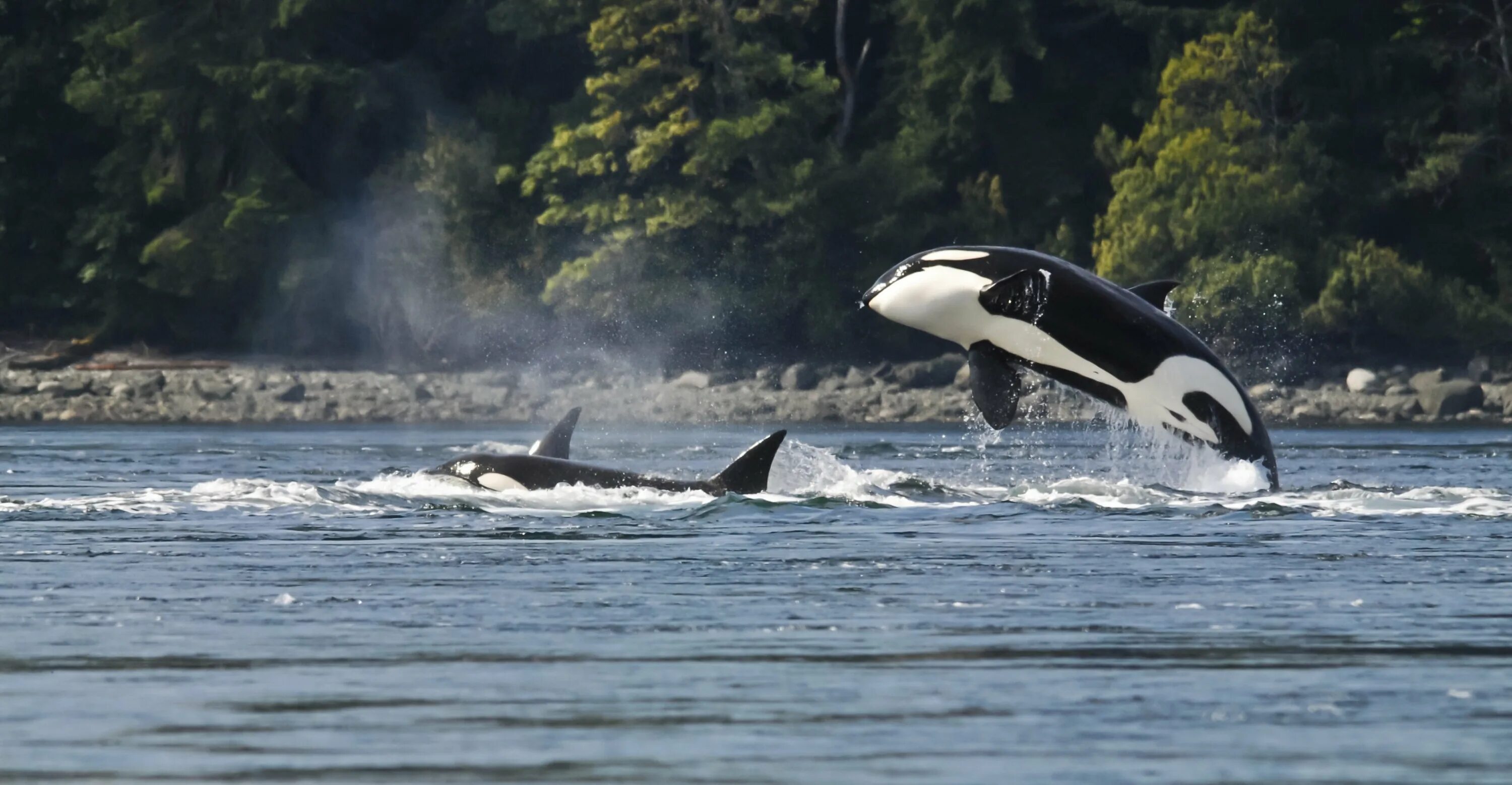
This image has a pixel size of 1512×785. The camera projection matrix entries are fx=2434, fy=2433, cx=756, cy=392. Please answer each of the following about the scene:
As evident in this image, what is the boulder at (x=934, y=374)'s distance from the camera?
182 ft

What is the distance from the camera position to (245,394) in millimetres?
57812

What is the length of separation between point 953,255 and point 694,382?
37.4 meters

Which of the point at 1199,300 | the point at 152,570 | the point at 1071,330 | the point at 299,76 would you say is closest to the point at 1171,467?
the point at 1071,330

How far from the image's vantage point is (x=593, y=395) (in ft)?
187

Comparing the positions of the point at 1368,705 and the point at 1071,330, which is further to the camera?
the point at 1071,330

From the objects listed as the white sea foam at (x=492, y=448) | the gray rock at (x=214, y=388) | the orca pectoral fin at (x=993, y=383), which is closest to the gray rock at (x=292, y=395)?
the gray rock at (x=214, y=388)

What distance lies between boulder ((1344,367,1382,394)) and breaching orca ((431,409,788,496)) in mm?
33183

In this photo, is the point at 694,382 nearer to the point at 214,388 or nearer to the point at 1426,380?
the point at 214,388

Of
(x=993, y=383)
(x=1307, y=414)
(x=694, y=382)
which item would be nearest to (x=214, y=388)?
(x=694, y=382)

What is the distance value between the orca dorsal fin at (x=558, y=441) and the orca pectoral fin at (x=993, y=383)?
463cm

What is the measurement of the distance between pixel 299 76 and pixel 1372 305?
27983 millimetres

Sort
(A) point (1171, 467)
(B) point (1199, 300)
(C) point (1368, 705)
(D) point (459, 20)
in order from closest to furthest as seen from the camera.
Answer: (C) point (1368, 705)
(A) point (1171, 467)
(B) point (1199, 300)
(D) point (459, 20)

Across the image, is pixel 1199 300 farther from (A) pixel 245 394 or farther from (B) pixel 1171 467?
(B) pixel 1171 467

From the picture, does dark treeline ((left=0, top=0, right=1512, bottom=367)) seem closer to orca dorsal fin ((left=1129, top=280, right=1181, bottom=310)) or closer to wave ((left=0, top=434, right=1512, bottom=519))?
wave ((left=0, top=434, right=1512, bottom=519))
